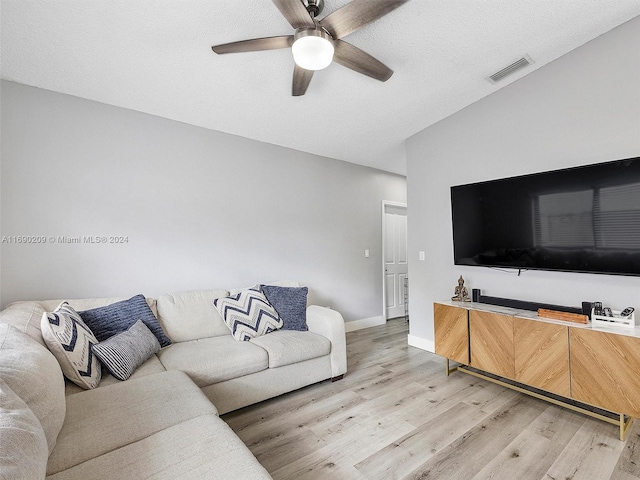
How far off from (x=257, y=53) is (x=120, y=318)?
7.14 ft

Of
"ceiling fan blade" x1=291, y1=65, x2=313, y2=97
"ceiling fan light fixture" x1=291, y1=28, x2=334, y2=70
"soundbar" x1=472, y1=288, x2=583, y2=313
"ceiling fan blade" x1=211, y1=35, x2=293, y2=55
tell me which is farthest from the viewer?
"soundbar" x1=472, y1=288, x2=583, y2=313

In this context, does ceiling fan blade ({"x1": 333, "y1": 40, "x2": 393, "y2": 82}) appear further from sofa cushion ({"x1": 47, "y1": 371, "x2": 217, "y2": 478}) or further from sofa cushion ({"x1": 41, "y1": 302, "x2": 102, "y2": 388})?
sofa cushion ({"x1": 41, "y1": 302, "x2": 102, "y2": 388})

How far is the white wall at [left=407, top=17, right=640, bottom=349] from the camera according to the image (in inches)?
85.0

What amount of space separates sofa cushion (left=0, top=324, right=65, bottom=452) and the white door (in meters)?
4.04

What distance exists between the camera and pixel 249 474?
0.99 metres

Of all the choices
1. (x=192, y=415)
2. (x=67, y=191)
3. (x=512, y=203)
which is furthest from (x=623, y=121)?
(x=67, y=191)

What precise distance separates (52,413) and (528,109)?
3.77 meters

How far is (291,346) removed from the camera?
2.40 metres

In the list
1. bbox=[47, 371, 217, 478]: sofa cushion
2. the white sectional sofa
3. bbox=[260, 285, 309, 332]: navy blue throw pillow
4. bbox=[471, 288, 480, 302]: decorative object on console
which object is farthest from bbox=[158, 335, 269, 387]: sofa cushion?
bbox=[471, 288, 480, 302]: decorative object on console

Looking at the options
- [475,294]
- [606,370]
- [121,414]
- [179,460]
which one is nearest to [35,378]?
[121,414]

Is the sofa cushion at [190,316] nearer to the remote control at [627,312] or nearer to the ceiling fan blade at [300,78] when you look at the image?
the ceiling fan blade at [300,78]

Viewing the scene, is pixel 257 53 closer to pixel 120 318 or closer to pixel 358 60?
pixel 358 60

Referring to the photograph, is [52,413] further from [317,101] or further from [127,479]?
[317,101]

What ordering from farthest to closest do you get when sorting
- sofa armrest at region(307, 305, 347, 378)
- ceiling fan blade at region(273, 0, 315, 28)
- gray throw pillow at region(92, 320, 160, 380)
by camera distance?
1. sofa armrest at region(307, 305, 347, 378)
2. gray throw pillow at region(92, 320, 160, 380)
3. ceiling fan blade at region(273, 0, 315, 28)
